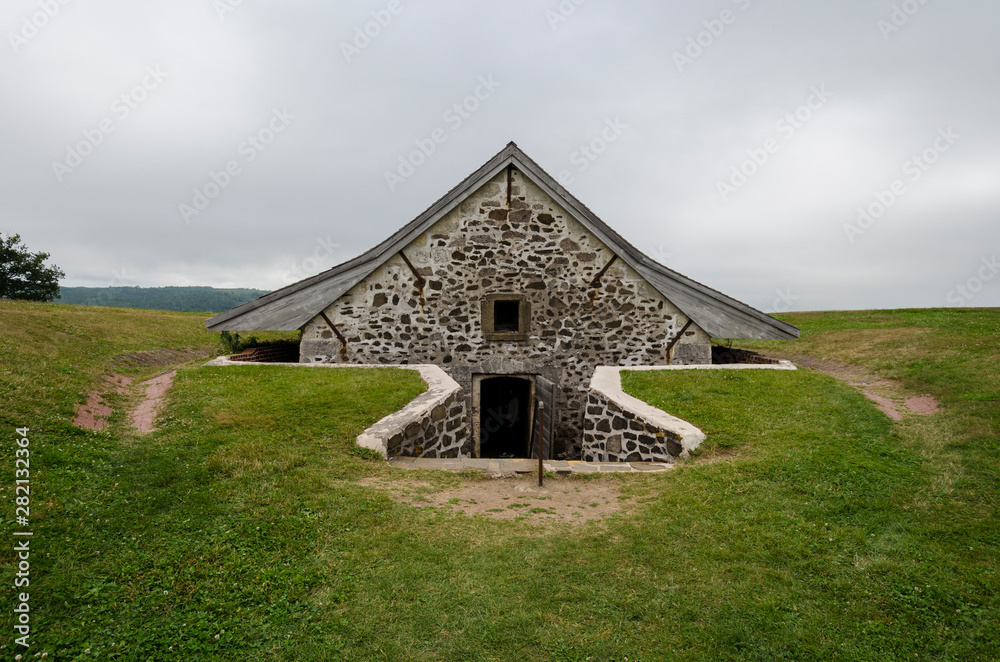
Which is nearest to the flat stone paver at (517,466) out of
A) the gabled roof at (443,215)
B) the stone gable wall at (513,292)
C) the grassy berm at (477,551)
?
the grassy berm at (477,551)

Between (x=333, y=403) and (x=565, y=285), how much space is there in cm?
640

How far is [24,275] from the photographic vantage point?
36.3 m

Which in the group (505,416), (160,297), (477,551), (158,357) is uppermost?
(160,297)

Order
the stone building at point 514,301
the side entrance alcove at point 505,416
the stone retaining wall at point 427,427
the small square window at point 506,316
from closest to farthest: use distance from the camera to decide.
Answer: the stone retaining wall at point 427,427, the stone building at point 514,301, the small square window at point 506,316, the side entrance alcove at point 505,416

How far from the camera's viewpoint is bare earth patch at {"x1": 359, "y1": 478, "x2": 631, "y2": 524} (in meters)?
4.98

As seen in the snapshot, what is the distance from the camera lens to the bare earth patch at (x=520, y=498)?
498 cm

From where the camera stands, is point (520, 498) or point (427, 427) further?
point (427, 427)

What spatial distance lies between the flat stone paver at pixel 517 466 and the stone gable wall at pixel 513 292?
16.7ft

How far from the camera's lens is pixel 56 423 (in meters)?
6.00

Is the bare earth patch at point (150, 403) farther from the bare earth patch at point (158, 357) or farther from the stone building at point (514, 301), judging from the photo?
the bare earth patch at point (158, 357)

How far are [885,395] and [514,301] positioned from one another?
27.5ft

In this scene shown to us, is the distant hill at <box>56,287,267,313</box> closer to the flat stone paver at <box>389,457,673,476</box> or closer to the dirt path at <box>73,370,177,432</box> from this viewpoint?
the dirt path at <box>73,370,177,432</box>

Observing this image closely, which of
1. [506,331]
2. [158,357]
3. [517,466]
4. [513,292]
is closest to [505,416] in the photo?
[506,331]

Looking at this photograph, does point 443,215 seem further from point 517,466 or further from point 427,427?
point 517,466
